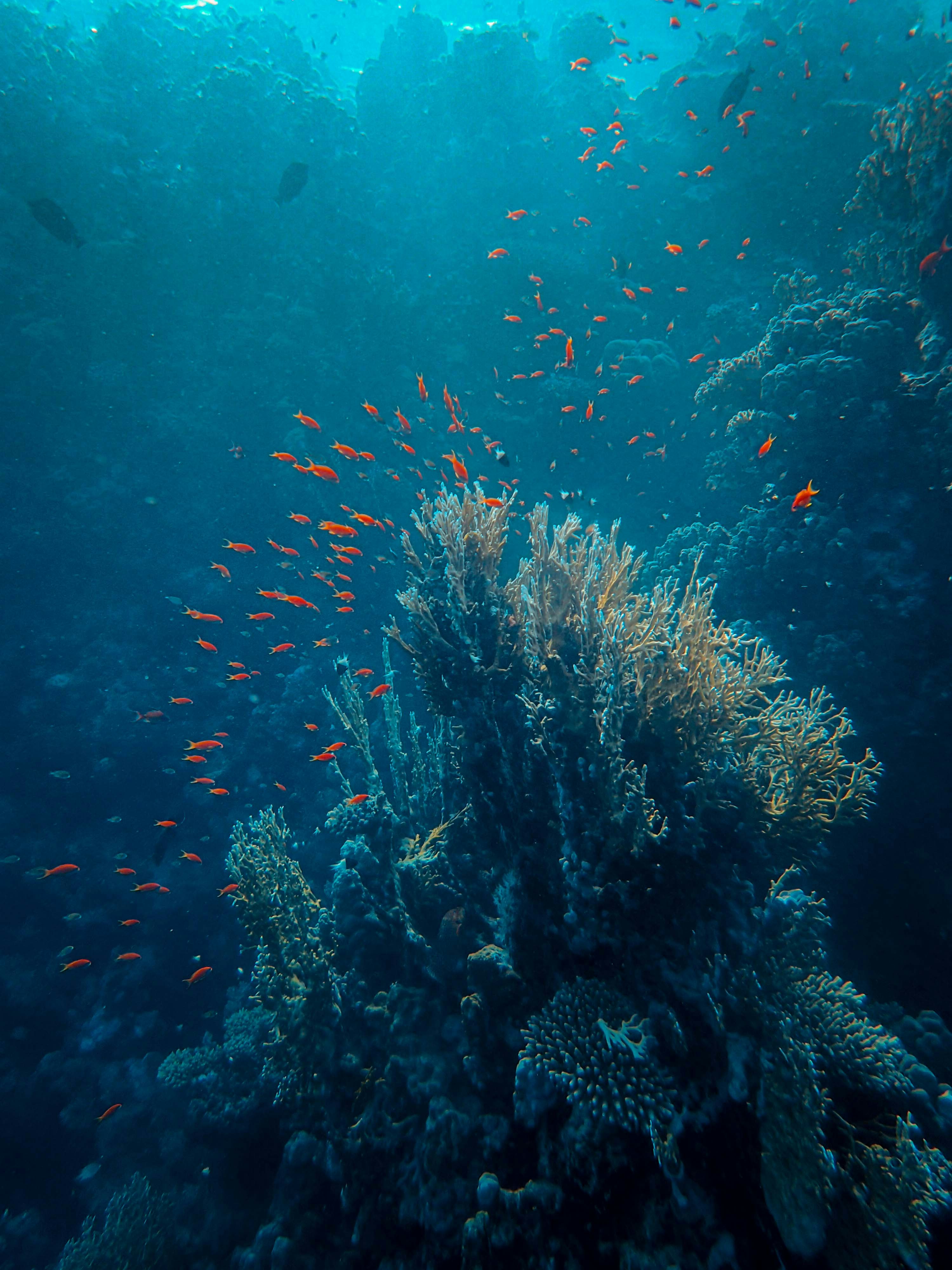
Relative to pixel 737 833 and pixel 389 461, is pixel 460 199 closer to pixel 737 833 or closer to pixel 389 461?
pixel 389 461

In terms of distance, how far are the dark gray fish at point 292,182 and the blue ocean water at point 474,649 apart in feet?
0.72

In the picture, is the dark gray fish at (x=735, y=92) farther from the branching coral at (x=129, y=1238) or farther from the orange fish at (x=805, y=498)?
the branching coral at (x=129, y=1238)

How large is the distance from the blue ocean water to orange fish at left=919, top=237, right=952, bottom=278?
139 millimetres

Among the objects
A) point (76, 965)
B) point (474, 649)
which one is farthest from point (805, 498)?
point (76, 965)

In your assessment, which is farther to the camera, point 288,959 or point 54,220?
point 54,220

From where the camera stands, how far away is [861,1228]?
2.58 meters

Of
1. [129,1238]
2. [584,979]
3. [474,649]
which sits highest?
[474,649]

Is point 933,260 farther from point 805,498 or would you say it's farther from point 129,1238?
point 129,1238

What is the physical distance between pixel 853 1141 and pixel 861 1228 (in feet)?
1.19

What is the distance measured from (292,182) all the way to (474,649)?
1516cm

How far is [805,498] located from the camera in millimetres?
6492

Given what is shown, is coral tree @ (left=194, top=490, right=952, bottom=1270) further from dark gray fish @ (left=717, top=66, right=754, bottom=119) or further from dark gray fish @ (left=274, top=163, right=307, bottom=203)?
dark gray fish @ (left=717, top=66, right=754, bottom=119)

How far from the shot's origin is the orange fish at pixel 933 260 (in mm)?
7086

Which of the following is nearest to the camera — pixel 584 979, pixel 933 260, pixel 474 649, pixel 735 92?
pixel 584 979
